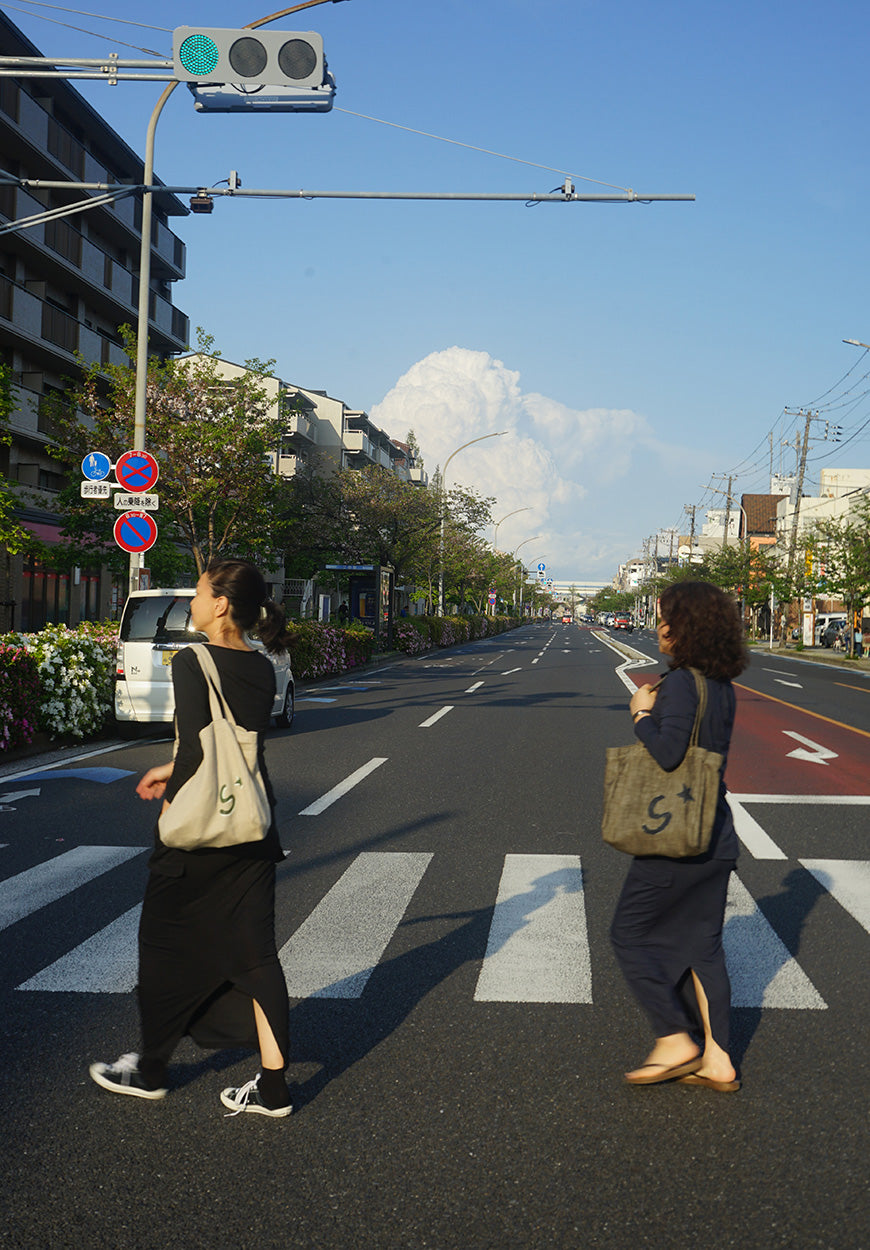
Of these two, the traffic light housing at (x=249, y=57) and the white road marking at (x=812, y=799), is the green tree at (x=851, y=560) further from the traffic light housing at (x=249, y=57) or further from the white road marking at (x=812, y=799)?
the traffic light housing at (x=249, y=57)

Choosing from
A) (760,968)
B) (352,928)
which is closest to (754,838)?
(760,968)

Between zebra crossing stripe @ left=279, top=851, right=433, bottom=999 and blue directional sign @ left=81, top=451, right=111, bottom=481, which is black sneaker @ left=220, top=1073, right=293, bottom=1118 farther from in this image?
blue directional sign @ left=81, top=451, right=111, bottom=481

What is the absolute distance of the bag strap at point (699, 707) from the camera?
11.6ft

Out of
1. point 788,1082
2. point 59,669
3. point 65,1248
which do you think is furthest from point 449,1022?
point 59,669

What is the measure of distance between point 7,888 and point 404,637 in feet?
114

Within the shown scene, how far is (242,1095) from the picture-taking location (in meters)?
3.41

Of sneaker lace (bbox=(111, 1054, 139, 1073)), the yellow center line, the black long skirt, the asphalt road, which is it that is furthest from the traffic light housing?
the yellow center line

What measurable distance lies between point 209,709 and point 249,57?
7596 mm

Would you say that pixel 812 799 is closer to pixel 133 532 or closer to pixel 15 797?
pixel 15 797

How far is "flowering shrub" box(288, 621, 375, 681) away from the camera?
898 inches

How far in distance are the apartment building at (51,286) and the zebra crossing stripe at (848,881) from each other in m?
24.5

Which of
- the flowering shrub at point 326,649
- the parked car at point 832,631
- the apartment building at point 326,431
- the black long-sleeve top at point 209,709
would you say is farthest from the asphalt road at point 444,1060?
the apartment building at point 326,431

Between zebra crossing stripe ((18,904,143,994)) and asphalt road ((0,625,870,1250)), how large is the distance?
0.06ft

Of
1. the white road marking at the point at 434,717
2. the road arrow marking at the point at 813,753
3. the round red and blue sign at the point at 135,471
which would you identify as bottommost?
the white road marking at the point at 434,717
